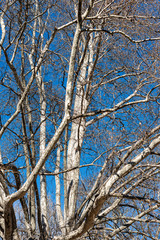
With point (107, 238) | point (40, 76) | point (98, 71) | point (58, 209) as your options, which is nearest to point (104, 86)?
point (98, 71)

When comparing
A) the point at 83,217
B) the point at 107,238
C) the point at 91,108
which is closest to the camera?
the point at 83,217

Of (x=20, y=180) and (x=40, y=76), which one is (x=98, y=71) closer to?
(x=40, y=76)

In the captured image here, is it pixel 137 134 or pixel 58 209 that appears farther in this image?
pixel 58 209

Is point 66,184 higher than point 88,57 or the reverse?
the reverse

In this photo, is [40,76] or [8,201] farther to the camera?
[40,76]

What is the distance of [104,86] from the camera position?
635cm

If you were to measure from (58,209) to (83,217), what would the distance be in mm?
1651

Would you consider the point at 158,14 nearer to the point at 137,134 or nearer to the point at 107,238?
the point at 137,134

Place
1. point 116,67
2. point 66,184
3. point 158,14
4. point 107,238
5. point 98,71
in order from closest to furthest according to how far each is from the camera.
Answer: point 107,238 → point 158,14 → point 66,184 → point 98,71 → point 116,67

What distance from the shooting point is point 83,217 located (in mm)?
3697

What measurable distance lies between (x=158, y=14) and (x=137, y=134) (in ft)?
6.86

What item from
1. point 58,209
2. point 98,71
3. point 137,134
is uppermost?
point 98,71

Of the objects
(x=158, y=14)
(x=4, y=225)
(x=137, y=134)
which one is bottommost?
(x=4, y=225)

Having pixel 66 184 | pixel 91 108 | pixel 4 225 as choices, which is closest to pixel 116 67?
pixel 91 108
